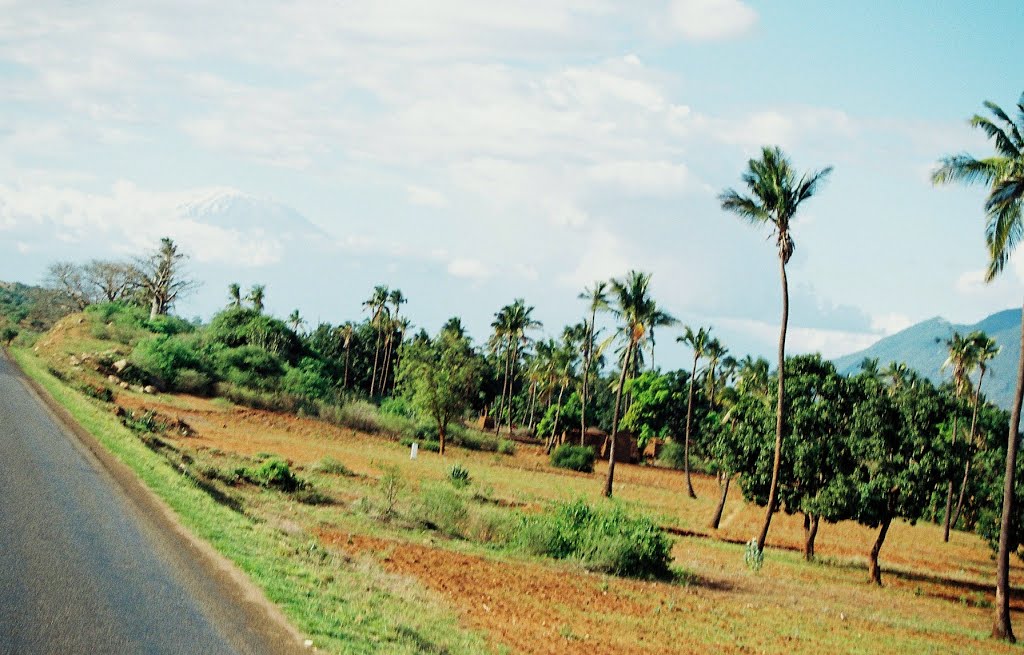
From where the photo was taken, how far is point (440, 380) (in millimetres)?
68188

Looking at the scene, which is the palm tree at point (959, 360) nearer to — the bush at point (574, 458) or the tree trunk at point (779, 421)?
the bush at point (574, 458)

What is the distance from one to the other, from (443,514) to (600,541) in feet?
17.9

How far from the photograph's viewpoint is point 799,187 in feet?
115

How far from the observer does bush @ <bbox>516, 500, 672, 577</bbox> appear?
Result: 2436 centimetres

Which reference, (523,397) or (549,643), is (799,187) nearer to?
(549,643)

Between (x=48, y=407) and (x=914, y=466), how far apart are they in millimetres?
32105

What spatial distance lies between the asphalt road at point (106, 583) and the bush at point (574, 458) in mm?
56972

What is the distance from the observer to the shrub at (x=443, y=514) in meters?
27.5

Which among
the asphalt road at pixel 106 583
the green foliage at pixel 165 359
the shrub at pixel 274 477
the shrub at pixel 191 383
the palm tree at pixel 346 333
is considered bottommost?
the shrub at pixel 274 477

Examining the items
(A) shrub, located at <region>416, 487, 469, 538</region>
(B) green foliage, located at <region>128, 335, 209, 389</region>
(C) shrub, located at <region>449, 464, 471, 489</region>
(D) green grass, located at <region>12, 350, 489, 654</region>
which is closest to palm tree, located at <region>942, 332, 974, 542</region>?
(C) shrub, located at <region>449, 464, 471, 489</region>

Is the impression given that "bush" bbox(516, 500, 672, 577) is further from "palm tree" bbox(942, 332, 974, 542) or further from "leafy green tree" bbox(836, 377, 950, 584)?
"palm tree" bbox(942, 332, 974, 542)

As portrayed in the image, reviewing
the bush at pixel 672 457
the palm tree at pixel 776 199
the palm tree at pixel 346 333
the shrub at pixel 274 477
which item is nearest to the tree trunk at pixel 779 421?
the palm tree at pixel 776 199

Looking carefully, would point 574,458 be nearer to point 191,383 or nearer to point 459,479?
point 191,383

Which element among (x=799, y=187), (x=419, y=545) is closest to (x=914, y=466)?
(x=799, y=187)
